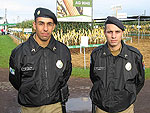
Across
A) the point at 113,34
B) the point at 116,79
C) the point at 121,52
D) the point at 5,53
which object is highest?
the point at 113,34

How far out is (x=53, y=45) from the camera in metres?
2.56

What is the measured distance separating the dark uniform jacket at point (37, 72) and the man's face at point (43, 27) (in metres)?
0.11

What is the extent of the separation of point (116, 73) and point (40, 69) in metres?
0.95

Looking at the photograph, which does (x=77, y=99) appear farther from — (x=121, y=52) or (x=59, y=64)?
(x=121, y=52)

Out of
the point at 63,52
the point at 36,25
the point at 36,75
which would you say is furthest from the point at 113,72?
the point at 36,25

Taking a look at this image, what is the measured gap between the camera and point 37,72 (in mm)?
2463

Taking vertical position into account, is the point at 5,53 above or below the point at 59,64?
below

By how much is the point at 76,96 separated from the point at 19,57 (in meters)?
3.44

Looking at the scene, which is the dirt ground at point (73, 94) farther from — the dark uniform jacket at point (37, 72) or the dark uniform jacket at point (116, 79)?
the dark uniform jacket at point (37, 72)

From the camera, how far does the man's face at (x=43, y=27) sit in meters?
2.44

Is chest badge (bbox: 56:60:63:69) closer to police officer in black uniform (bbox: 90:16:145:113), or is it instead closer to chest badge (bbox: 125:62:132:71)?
police officer in black uniform (bbox: 90:16:145:113)

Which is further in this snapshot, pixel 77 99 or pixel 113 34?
pixel 77 99

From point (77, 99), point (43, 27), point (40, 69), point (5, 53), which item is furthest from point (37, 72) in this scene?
point (5, 53)

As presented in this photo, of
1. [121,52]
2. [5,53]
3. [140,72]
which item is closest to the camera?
[121,52]
